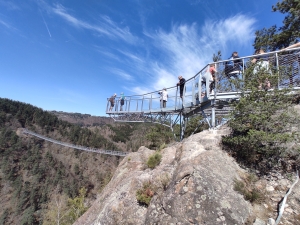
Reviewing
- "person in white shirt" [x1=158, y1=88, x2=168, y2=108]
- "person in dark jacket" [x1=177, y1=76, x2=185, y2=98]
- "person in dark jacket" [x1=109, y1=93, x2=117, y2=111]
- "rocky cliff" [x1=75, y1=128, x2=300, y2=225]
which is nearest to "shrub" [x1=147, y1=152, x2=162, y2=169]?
"rocky cliff" [x1=75, y1=128, x2=300, y2=225]

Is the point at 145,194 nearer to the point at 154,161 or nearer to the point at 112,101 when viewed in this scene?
the point at 154,161

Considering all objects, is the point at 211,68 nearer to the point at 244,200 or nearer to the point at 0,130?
the point at 244,200

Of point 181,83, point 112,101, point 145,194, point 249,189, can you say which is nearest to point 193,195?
point 249,189

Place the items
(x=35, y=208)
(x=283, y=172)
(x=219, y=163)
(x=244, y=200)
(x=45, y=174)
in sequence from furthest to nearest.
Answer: (x=45, y=174), (x=35, y=208), (x=219, y=163), (x=283, y=172), (x=244, y=200)

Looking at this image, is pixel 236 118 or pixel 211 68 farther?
pixel 211 68

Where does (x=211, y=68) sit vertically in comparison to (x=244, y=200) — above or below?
above

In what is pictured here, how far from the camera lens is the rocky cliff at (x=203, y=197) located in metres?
3.86

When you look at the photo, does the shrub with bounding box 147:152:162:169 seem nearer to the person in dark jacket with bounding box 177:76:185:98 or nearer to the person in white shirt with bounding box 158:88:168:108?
the person in dark jacket with bounding box 177:76:185:98

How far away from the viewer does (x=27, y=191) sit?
7475 cm

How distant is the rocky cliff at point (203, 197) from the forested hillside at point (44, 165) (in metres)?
34.3

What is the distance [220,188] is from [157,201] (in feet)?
5.36

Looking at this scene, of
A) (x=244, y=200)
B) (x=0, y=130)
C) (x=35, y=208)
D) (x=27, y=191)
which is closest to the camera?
(x=244, y=200)

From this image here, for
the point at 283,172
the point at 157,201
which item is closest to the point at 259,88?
the point at 283,172

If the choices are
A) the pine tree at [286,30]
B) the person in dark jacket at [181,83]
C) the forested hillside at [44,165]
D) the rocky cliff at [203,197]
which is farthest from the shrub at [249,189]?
the forested hillside at [44,165]
